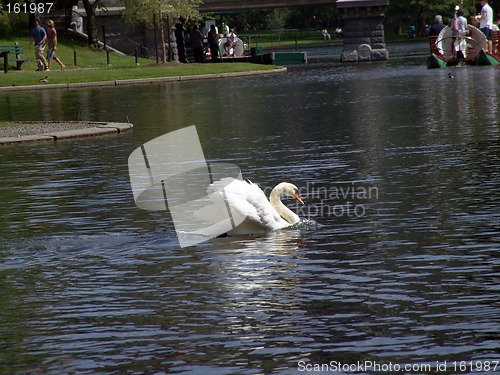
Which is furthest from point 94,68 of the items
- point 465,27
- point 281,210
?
point 281,210

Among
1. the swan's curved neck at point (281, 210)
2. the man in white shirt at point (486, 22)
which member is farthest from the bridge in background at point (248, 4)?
the swan's curved neck at point (281, 210)

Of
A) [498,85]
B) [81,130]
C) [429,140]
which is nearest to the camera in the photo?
[429,140]

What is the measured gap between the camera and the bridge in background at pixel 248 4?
67.9m

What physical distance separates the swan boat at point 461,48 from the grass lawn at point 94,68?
30.6 feet

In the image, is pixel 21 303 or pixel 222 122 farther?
pixel 222 122

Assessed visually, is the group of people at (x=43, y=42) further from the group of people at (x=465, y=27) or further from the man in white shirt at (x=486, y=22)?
the man in white shirt at (x=486, y=22)

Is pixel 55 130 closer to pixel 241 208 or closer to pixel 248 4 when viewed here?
pixel 241 208

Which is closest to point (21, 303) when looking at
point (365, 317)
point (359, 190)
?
point (365, 317)

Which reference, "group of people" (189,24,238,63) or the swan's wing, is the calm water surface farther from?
"group of people" (189,24,238,63)

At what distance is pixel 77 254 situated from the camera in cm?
1054

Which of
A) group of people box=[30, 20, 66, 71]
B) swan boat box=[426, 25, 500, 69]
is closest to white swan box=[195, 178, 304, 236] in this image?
swan boat box=[426, 25, 500, 69]

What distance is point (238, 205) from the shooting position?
10.4m

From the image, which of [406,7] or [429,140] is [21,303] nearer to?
[429,140]

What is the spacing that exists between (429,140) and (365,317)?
36.5 ft
